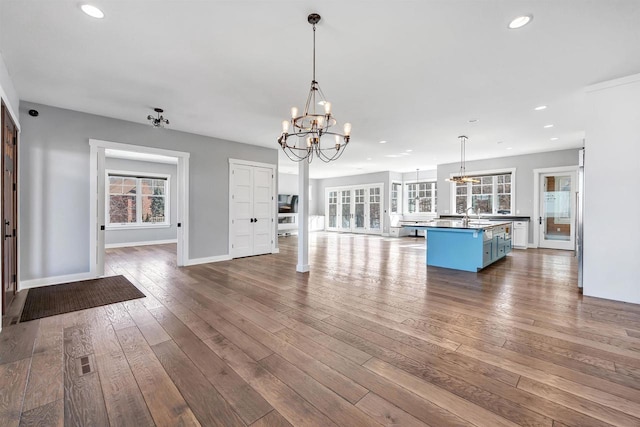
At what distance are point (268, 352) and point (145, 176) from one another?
340 inches

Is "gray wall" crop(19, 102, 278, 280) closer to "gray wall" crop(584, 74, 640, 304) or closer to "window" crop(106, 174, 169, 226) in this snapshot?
"window" crop(106, 174, 169, 226)

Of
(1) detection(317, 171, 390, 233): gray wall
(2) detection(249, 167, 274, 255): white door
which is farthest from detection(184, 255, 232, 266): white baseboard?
(1) detection(317, 171, 390, 233): gray wall

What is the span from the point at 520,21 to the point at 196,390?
12.5 feet

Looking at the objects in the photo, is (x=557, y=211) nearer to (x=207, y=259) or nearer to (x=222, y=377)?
(x=207, y=259)

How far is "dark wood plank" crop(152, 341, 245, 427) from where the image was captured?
5.31 feet

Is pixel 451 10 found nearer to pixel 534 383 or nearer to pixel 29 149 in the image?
pixel 534 383

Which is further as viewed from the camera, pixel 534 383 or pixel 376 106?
pixel 376 106

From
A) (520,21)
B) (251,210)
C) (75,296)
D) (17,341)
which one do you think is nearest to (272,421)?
(17,341)

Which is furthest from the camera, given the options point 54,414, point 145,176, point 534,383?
point 145,176

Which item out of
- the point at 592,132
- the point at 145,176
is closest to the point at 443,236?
the point at 592,132

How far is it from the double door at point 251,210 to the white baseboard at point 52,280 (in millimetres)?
2615

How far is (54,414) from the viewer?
166cm

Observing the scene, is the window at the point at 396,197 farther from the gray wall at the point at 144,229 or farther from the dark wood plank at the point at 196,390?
the dark wood plank at the point at 196,390

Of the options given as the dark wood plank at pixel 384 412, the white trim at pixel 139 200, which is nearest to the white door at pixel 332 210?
the white trim at pixel 139 200
